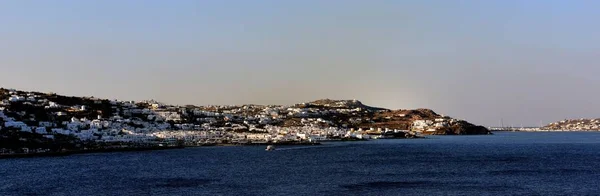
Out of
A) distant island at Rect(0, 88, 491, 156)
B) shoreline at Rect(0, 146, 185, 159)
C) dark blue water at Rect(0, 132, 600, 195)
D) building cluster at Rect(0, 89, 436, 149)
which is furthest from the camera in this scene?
building cluster at Rect(0, 89, 436, 149)

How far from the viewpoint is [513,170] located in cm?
7300

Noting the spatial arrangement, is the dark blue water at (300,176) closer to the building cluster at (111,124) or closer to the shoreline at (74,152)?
the shoreline at (74,152)

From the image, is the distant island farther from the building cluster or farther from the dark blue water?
the dark blue water

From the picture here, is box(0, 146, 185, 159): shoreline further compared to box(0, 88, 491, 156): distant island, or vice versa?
box(0, 88, 491, 156): distant island

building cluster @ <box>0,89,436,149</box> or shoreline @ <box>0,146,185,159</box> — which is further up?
building cluster @ <box>0,89,436,149</box>

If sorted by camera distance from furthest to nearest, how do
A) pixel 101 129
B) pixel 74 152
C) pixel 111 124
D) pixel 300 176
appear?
pixel 111 124 → pixel 101 129 → pixel 74 152 → pixel 300 176

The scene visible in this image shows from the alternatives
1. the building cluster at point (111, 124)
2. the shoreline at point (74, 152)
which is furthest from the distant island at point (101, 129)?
the shoreline at point (74, 152)

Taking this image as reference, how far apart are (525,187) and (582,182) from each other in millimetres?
8052

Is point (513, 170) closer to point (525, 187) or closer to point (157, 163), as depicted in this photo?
point (525, 187)

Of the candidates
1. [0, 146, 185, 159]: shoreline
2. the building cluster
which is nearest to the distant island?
the building cluster

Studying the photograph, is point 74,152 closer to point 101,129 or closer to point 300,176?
point 101,129

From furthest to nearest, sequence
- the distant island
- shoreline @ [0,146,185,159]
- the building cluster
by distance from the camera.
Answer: the building cluster → the distant island → shoreline @ [0,146,185,159]

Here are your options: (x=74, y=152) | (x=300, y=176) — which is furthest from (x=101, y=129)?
(x=300, y=176)

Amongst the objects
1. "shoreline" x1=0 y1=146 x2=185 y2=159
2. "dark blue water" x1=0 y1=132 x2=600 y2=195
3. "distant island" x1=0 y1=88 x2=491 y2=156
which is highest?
"distant island" x1=0 y1=88 x2=491 y2=156
